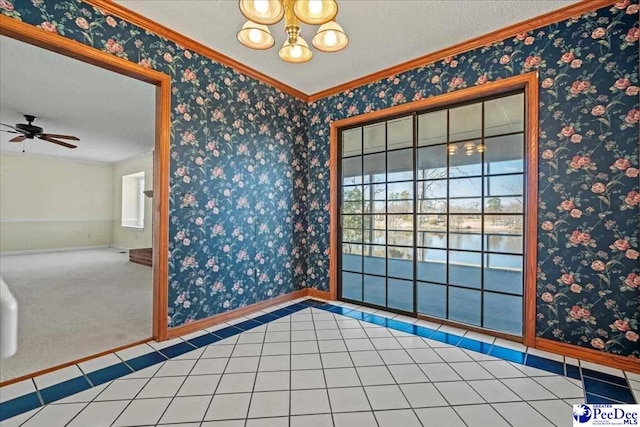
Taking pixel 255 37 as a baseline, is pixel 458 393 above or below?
below

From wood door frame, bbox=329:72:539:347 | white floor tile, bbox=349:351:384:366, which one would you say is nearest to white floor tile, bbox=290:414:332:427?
white floor tile, bbox=349:351:384:366

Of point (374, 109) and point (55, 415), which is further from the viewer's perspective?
point (374, 109)

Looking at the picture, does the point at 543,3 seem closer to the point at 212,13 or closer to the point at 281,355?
A: the point at 212,13

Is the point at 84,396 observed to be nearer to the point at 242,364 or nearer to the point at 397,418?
the point at 242,364

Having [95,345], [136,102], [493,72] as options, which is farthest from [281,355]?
[136,102]

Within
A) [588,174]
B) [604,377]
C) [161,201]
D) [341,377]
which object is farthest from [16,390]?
[588,174]

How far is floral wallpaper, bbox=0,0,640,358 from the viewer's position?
213 cm

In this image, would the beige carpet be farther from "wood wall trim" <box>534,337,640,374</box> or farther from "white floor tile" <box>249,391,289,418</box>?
"wood wall trim" <box>534,337,640,374</box>

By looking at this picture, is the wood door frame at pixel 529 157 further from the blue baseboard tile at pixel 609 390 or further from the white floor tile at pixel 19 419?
the white floor tile at pixel 19 419

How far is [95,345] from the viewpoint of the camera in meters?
2.46

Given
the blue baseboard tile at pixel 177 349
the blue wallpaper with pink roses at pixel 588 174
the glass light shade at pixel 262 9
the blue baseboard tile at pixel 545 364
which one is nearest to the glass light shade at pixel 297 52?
the glass light shade at pixel 262 9

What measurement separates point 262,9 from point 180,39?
154cm

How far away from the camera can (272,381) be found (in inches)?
77.0

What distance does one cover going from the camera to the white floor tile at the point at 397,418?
5.12 feet
